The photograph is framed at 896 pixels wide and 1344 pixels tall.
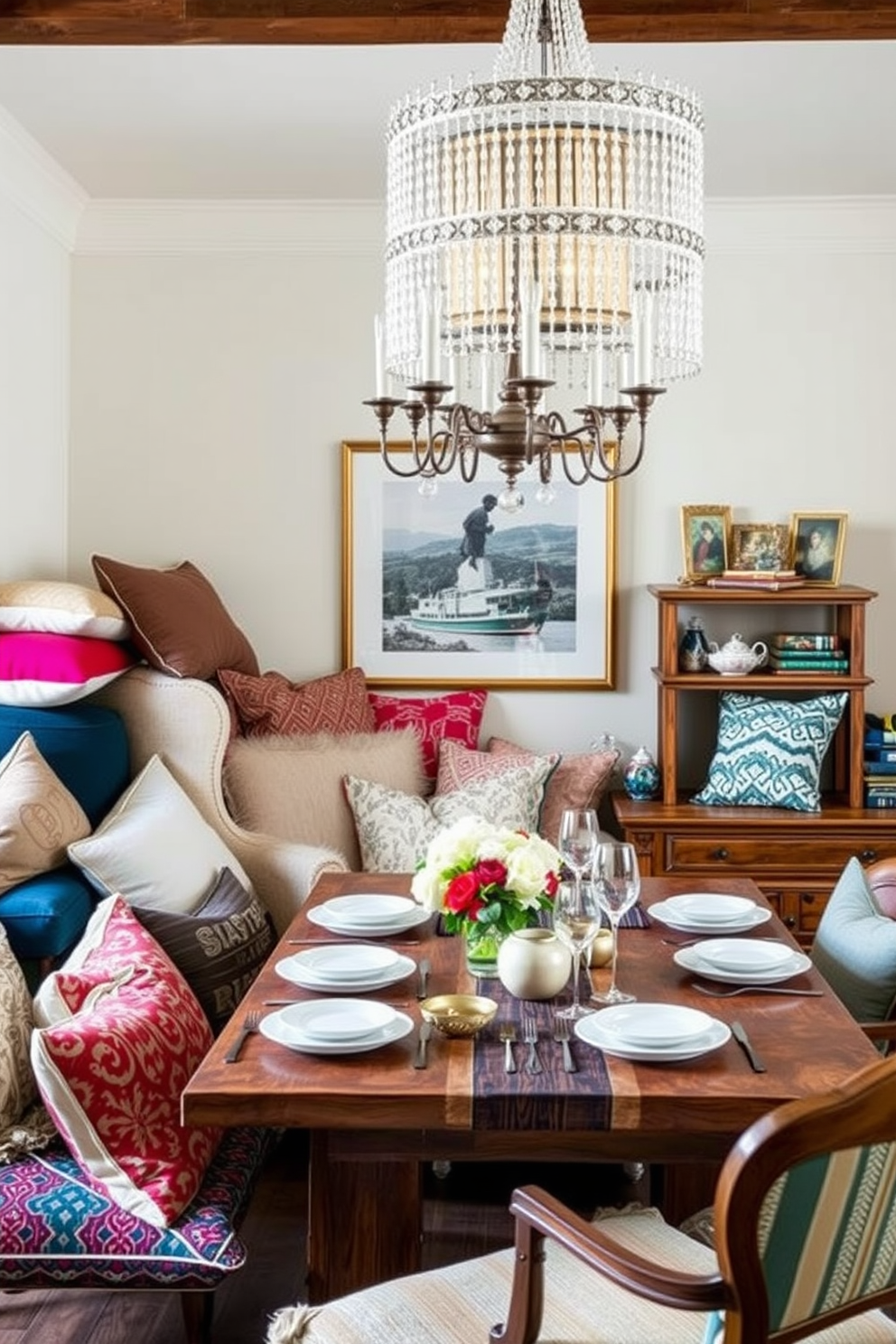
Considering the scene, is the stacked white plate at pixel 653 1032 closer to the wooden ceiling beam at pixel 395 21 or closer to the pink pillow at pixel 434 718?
the wooden ceiling beam at pixel 395 21

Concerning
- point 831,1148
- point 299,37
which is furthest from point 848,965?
point 299,37

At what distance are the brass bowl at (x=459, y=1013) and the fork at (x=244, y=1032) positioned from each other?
0.87 ft

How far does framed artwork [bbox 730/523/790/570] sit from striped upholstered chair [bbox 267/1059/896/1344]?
281 centimetres

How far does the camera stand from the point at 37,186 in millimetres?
4207

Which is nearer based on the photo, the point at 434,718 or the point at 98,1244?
the point at 98,1244

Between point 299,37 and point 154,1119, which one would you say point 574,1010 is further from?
point 299,37

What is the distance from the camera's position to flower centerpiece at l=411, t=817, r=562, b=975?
2.39 m

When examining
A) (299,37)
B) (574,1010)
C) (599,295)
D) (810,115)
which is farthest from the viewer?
(810,115)

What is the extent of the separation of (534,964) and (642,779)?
2.16 m

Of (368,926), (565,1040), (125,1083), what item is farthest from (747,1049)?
(125,1083)

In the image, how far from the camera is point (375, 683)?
475 cm

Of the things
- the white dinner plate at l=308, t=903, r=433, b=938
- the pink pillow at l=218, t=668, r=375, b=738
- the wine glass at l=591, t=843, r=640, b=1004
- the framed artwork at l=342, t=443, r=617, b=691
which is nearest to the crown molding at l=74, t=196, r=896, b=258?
the framed artwork at l=342, t=443, r=617, b=691

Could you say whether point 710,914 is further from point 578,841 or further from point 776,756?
point 776,756

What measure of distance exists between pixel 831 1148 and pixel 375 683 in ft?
10.9
